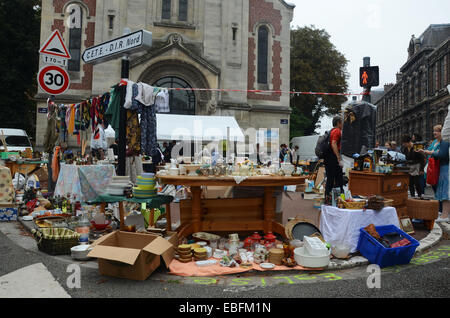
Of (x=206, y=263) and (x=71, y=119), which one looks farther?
(x=71, y=119)

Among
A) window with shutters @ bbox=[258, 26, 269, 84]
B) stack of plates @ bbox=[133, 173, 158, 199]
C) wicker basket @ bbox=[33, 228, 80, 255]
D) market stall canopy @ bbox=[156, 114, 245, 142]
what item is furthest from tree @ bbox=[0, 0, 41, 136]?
stack of plates @ bbox=[133, 173, 158, 199]

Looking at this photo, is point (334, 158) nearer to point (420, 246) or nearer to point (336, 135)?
point (336, 135)

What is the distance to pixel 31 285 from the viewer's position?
3375 mm

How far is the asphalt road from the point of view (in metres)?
3.24

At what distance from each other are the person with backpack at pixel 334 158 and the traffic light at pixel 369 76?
1547 millimetres

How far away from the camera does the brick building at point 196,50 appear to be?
1638 cm

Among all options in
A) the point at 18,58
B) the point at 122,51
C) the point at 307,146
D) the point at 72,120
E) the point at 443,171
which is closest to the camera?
the point at 122,51

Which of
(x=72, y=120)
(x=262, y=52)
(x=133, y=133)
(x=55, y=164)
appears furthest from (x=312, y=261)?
(x=262, y=52)

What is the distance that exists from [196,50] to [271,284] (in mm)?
16030

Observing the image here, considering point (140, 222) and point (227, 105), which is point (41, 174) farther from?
point (227, 105)

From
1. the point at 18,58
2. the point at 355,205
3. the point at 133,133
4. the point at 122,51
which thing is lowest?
the point at 355,205

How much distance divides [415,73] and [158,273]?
43215 mm
